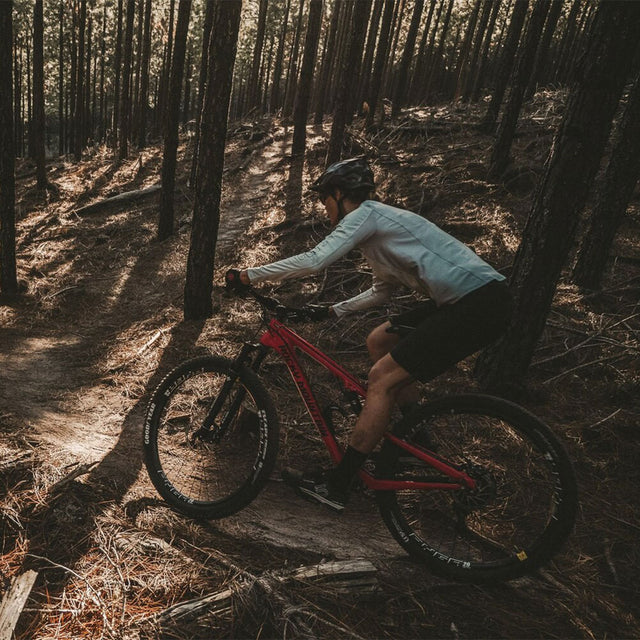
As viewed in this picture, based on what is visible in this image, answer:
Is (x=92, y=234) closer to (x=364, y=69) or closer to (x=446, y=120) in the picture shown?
(x=446, y=120)

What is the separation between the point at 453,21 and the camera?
5419 cm

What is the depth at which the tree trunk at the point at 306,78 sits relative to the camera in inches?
645

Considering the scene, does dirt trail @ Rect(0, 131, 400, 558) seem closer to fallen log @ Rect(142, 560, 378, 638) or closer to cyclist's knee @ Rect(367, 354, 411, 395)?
fallen log @ Rect(142, 560, 378, 638)

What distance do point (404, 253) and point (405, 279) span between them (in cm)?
24

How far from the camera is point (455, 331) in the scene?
3039 millimetres

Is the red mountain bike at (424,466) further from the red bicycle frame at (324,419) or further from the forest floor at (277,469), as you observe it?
the forest floor at (277,469)

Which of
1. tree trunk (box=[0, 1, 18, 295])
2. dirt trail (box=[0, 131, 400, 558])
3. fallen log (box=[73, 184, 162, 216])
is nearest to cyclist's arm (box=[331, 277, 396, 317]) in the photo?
dirt trail (box=[0, 131, 400, 558])

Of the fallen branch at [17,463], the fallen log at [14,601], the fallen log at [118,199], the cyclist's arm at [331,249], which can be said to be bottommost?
the fallen log at [118,199]

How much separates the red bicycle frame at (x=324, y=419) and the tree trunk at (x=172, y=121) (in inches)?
428

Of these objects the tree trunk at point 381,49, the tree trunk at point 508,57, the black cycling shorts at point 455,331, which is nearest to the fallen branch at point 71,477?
the black cycling shorts at point 455,331

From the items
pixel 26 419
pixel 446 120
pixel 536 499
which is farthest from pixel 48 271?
pixel 446 120

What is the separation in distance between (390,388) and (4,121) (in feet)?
32.5

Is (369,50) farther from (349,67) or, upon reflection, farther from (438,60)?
(349,67)

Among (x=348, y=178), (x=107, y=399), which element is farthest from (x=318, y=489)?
(x=107, y=399)
